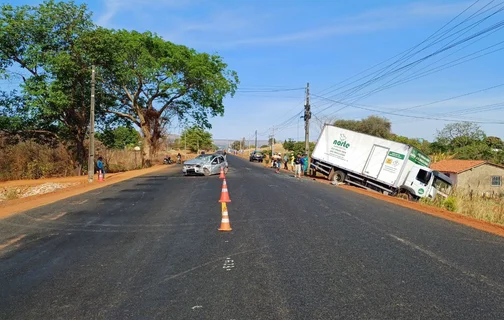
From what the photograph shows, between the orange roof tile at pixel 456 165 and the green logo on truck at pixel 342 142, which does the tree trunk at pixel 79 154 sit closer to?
the green logo on truck at pixel 342 142

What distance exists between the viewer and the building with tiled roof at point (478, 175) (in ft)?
139

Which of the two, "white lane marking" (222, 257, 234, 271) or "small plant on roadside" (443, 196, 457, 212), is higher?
"white lane marking" (222, 257, 234, 271)

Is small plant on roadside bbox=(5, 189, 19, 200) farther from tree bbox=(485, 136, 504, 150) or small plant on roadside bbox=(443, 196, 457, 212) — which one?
tree bbox=(485, 136, 504, 150)

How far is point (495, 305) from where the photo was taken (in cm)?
460

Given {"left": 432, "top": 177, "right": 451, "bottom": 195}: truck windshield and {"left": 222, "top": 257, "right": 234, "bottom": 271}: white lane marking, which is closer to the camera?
{"left": 222, "top": 257, "right": 234, "bottom": 271}: white lane marking

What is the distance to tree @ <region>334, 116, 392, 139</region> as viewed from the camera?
252 ft

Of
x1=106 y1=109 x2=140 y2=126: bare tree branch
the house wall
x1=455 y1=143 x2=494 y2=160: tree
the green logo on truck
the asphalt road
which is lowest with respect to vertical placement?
the house wall

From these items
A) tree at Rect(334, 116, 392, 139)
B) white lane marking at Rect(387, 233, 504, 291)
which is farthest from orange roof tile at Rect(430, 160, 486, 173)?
white lane marking at Rect(387, 233, 504, 291)

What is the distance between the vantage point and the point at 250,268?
6000 millimetres

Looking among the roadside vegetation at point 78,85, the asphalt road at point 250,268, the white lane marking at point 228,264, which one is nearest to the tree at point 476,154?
the roadside vegetation at point 78,85

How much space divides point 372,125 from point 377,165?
55.0 metres

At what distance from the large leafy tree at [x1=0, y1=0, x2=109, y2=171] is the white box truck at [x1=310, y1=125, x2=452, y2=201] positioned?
1894 centimetres

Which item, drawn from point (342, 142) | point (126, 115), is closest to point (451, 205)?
point (342, 142)

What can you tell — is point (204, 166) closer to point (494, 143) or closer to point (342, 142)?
point (342, 142)
